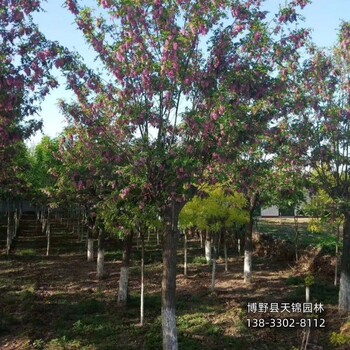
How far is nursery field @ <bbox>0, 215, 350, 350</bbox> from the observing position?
15.0m

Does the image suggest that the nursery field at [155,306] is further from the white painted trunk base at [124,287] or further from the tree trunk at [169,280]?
the tree trunk at [169,280]

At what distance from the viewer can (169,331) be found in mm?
13562

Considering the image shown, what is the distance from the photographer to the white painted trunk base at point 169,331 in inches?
528

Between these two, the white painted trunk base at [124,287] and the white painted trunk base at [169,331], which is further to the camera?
the white painted trunk base at [124,287]

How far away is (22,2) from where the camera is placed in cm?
1030

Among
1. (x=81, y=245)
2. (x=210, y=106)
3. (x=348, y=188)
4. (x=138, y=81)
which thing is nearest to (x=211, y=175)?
(x=210, y=106)

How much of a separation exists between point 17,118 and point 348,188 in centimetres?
1385

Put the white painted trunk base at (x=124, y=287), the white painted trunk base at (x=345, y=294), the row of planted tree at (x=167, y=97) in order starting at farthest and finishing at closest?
the white painted trunk base at (x=124, y=287) < the white painted trunk base at (x=345, y=294) < the row of planted tree at (x=167, y=97)

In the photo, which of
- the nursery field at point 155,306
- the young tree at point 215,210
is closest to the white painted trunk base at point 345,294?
the nursery field at point 155,306

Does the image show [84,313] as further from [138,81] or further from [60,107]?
[138,81]

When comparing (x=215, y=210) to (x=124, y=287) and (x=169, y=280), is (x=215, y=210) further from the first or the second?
(x=169, y=280)

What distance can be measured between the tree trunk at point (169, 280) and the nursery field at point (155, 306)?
1188 mm

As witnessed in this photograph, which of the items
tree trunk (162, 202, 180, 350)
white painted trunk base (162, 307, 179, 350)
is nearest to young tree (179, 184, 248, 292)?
tree trunk (162, 202, 180, 350)

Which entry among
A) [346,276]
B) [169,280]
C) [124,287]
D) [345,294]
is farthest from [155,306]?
[346,276]
